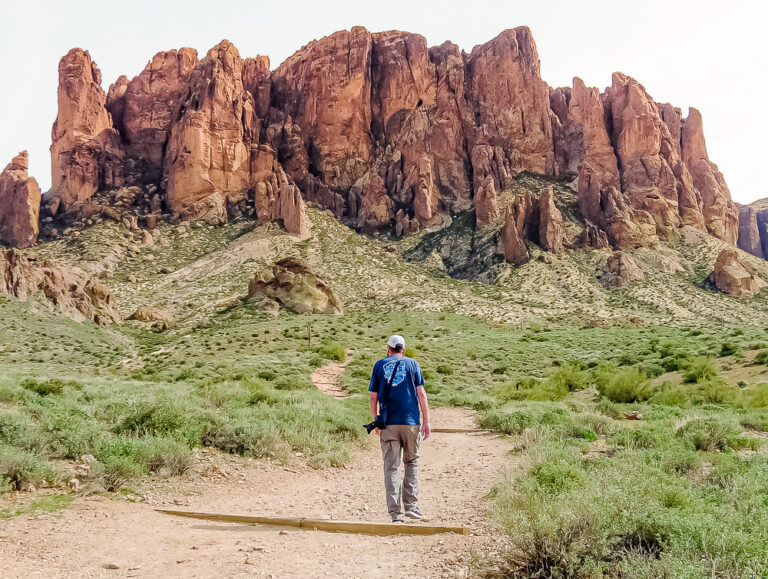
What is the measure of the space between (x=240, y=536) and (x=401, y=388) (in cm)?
246

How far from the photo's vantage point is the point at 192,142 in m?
85.4

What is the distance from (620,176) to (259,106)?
73154 millimetres

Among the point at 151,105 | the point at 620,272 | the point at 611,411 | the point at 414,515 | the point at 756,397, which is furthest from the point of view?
the point at 151,105

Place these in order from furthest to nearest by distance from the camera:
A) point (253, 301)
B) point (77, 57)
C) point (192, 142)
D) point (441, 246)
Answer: point (77, 57) < point (192, 142) < point (441, 246) < point (253, 301)

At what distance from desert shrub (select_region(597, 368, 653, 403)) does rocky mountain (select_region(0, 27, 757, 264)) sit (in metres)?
49.6

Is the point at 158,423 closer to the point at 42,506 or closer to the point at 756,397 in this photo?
the point at 42,506

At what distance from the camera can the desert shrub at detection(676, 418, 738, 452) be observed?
964 centimetres

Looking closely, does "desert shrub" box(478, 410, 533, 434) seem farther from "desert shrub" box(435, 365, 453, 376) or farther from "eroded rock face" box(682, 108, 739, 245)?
"eroded rock face" box(682, 108, 739, 245)

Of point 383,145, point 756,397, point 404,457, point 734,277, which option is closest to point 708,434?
point 404,457

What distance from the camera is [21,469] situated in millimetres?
6520

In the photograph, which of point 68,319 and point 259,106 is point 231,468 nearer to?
point 68,319

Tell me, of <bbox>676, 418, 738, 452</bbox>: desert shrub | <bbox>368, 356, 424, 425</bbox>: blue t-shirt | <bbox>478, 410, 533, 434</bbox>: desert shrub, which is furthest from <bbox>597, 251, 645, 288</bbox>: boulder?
<bbox>368, 356, 424, 425</bbox>: blue t-shirt

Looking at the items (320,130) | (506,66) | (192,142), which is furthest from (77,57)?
(506,66)

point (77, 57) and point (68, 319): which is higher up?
point (77, 57)
